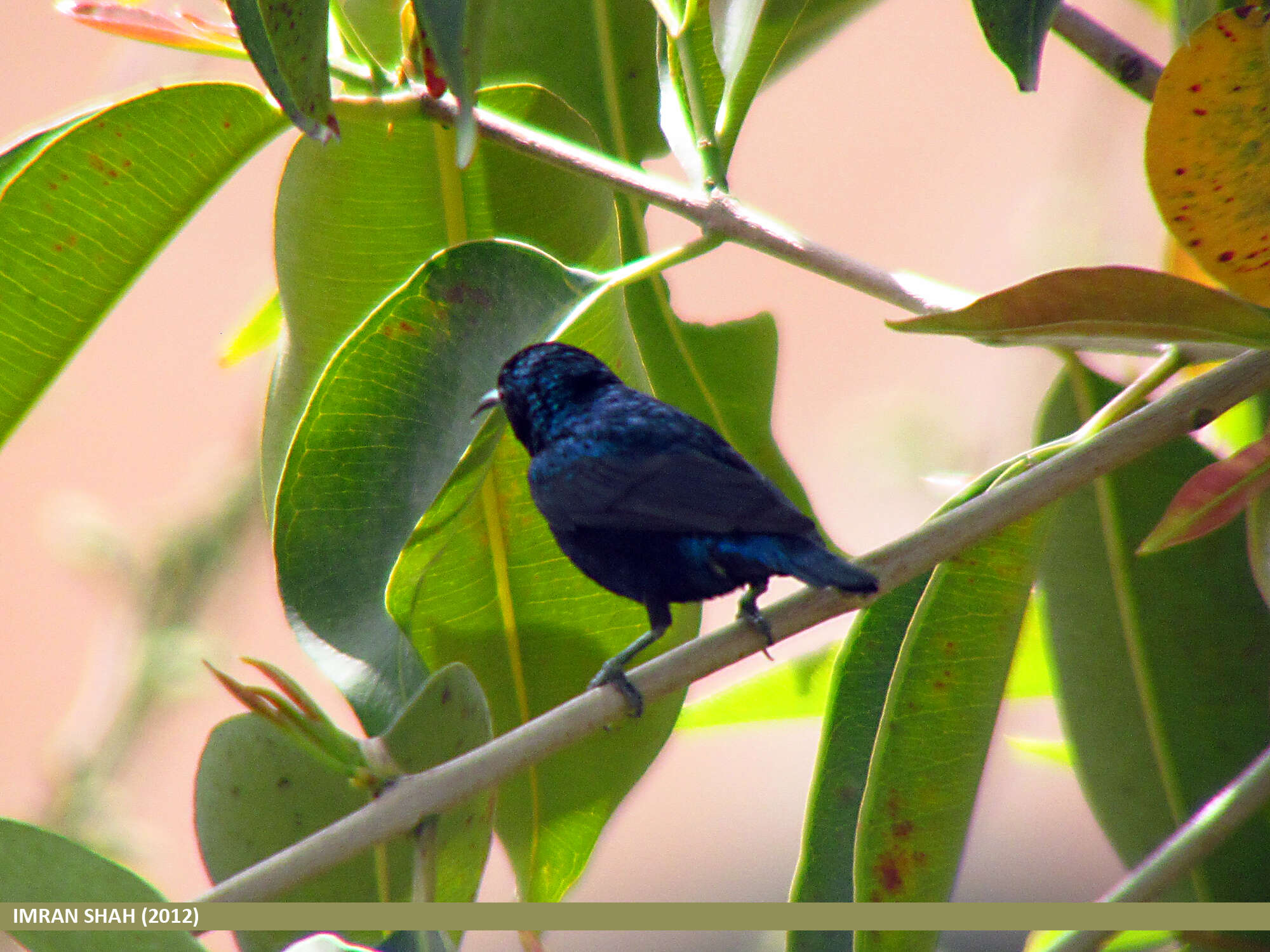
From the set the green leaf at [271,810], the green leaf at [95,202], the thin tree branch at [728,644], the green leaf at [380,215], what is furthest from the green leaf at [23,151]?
the thin tree branch at [728,644]

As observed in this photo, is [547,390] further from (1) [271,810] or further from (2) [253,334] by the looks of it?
(1) [271,810]

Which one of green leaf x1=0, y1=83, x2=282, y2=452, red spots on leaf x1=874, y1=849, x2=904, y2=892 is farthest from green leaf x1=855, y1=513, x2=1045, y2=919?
green leaf x1=0, y1=83, x2=282, y2=452

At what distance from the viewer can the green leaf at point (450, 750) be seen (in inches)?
32.8

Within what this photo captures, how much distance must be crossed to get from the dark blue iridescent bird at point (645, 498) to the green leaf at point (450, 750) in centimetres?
18

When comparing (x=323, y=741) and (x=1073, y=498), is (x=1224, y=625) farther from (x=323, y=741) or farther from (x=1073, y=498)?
(x=323, y=741)

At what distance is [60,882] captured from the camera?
741 millimetres

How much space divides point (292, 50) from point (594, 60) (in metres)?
0.51

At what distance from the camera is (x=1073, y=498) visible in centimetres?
109

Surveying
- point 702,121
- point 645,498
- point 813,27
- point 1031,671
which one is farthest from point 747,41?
point 1031,671

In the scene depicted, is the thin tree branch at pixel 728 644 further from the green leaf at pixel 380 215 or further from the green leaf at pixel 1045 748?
the green leaf at pixel 1045 748

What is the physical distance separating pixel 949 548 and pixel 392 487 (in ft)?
1.42

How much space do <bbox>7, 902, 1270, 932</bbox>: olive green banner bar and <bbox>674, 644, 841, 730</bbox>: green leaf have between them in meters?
0.36

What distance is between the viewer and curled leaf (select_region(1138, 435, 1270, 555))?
0.80 metres

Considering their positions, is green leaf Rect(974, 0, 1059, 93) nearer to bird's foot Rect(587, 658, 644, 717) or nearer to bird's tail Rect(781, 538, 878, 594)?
bird's tail Rect(781, 538, 878, 594)
